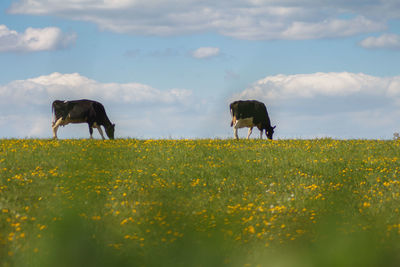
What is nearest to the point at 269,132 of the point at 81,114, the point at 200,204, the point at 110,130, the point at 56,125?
the point at 110,130

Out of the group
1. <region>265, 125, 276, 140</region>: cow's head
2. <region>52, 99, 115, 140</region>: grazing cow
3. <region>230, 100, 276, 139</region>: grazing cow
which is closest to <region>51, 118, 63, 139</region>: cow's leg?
<region>52, 99, 115, 140</region>: grazing cow

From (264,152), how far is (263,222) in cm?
976

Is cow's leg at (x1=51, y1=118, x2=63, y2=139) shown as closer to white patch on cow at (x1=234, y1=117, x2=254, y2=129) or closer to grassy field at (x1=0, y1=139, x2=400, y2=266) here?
grassy field at (x1=0, y1=139, x2=400, y2=266)

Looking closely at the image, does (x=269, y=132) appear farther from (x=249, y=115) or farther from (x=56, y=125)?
(x=56, y=125)

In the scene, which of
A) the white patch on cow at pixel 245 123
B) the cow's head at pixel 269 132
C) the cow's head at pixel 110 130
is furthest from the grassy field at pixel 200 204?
the cow's head at pixel 269 132

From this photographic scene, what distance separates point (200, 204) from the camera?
12258mm

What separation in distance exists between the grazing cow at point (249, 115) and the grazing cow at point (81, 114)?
7834 mm

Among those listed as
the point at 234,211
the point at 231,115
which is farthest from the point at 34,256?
the point at 231,115

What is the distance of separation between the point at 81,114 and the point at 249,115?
10213mm

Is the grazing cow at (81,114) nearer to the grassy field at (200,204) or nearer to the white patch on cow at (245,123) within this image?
the grassy field at (200,204)

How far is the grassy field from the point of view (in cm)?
465

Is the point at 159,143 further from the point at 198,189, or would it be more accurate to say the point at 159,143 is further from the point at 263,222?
the point at 263,222

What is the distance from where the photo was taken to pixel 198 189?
13.8m

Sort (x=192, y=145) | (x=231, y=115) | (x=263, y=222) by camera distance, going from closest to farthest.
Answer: (x=263, y=222) < (x=192, y=145) < (x=231, y=115)
